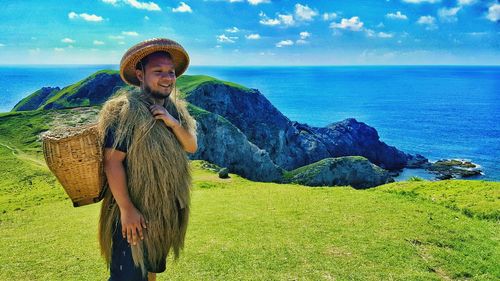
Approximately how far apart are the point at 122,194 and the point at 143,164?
1.37 ft

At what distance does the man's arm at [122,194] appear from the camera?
16.4ft

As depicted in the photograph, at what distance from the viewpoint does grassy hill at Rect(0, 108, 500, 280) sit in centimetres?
962

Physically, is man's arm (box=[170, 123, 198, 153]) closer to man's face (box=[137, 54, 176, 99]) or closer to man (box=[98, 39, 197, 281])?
man (box=[98, 39, 197, 281])

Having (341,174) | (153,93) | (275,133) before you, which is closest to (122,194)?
(153,93)

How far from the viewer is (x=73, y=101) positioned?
252ft

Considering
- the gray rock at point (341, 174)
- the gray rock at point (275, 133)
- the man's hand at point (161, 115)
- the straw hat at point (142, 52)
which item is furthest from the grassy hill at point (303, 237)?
the gray rock at point (275, 133)

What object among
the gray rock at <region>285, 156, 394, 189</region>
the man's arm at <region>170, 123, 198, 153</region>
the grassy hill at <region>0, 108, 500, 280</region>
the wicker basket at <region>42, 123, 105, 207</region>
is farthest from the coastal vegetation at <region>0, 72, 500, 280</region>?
the gray rock at <region>285, 156, 394, 189</region>

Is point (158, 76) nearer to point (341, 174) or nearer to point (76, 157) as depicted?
point (76, 157)

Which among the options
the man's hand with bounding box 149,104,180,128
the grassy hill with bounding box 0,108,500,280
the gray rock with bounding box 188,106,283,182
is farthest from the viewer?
the gray rock with bounding box 188,106,283,182

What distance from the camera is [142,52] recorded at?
5.20 m

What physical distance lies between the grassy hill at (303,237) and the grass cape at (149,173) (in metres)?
3.90

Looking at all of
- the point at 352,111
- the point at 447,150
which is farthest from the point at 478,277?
the point at 352,111

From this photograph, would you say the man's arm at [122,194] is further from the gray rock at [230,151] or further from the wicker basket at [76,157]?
the gray rock at [230,151]

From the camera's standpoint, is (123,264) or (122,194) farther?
(123,264)
